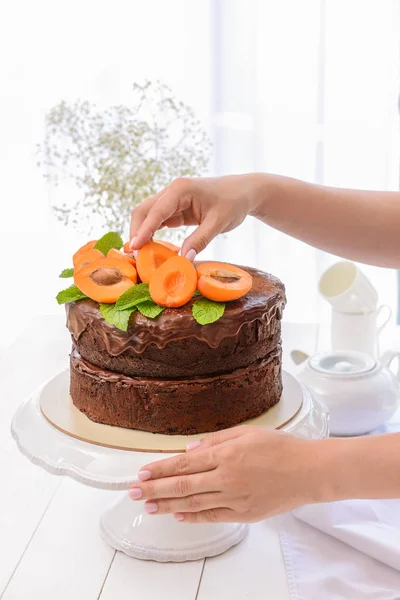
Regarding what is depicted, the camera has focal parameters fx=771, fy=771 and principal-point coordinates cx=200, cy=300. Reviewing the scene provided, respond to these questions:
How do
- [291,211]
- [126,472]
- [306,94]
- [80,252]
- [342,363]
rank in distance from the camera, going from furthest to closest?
1. [306,94]
2. [342,363]
3. [291,211]
4. [80,252]
5. [126,472]

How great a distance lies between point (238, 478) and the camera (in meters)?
1.13

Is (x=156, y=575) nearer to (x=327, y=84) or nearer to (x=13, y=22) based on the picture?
(x=327, y=84)

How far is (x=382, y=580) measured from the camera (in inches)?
50.8

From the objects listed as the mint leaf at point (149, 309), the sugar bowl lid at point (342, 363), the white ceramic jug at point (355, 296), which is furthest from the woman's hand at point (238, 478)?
the white ceramic jug at point (355, 296)

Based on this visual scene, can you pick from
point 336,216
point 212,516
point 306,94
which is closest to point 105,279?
point 212,516

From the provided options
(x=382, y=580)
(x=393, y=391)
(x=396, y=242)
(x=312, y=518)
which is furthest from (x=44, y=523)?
(x=396, y=242)

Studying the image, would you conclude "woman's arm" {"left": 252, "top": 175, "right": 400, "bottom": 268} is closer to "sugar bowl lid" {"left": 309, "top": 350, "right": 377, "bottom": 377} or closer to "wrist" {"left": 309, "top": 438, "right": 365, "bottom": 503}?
"sugar bowl lid" {"left": 309, "top": 350, "right": 377, "bottom": 377}

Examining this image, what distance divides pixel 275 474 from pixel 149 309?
35 cm

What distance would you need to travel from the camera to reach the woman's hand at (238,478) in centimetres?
113

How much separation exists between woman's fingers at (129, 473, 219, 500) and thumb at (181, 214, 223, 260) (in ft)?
1.33

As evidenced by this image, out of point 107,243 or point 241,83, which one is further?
point 241,83

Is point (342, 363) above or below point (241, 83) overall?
below

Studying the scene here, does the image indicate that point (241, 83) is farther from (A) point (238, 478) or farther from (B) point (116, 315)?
(A) point (238, 478)

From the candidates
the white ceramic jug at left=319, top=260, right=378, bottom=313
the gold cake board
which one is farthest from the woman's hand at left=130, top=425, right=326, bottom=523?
the white ceramic jug at left=319, top=260, right=378, bottom=313
